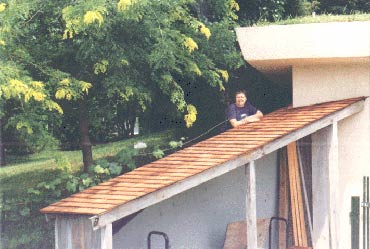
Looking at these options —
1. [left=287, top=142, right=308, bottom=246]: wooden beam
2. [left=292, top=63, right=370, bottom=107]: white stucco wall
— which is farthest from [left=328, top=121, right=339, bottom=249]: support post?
[left=287, top=142, right=308, bottom=246]: wooden beam

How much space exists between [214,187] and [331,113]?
2623mm

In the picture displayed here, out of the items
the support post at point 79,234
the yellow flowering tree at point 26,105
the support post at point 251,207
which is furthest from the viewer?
the yellow flowering tree at point 26,105

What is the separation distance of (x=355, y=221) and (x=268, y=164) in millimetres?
2005

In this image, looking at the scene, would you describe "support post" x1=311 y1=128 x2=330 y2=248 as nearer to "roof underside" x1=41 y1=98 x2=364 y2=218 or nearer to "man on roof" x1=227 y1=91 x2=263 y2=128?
"roof underside" x1=41 y1=98 x2=364 y2=218

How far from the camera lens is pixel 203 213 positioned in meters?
11.0

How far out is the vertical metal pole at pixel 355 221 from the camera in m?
10.3

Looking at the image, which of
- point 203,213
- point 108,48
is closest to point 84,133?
point 108,48

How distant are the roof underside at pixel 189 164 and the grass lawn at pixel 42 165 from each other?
400cm

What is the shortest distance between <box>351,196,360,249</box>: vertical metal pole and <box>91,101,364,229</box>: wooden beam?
4.83ft

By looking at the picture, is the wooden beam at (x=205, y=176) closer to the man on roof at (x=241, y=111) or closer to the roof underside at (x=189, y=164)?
the roof underside at (x=189, y=164)

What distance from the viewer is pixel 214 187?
441 inches

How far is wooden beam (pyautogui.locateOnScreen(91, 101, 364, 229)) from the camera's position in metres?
7.50

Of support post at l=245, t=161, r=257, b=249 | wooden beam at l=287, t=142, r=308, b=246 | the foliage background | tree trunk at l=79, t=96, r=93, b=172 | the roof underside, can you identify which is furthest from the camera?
tree trunk at l=79, t=96, r=93, b=172

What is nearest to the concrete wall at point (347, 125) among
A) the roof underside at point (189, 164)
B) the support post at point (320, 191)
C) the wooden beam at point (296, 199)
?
the support post at point (320, 191)
